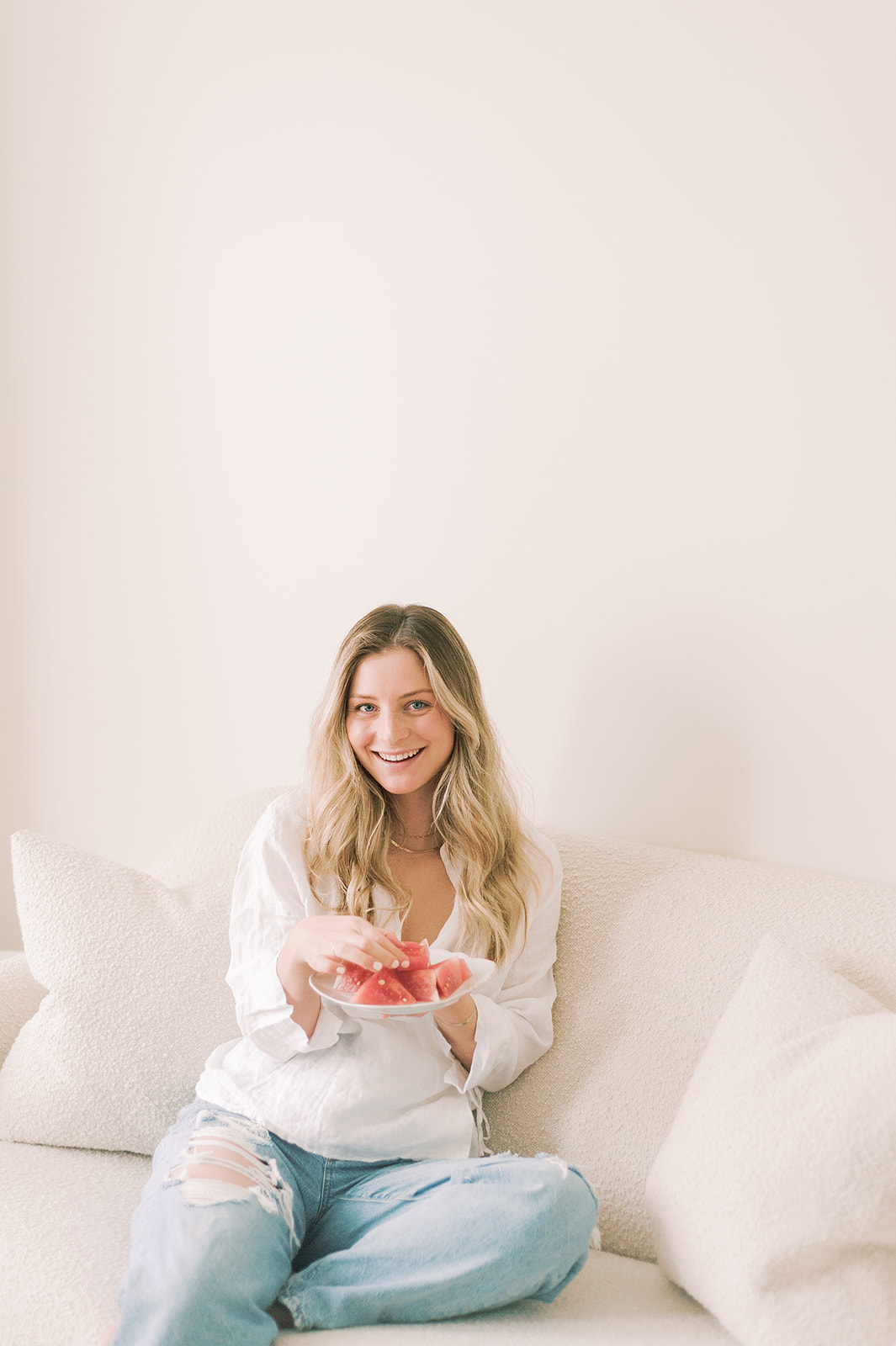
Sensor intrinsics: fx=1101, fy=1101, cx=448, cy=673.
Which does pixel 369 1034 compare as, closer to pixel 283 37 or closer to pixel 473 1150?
pixel 473 1150

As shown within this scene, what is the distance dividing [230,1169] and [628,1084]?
0.58 metres

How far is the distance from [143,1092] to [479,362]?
139 centimetres

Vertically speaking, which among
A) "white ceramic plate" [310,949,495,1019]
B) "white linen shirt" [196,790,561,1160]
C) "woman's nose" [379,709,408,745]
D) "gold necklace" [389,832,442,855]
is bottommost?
"white linen shirt" [196,790,561,1160]

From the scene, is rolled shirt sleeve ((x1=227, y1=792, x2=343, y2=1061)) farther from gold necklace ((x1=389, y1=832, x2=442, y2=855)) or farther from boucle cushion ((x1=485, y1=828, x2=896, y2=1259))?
boucle cushion ((x1=485, y1=828, x2=896, y2=1259))

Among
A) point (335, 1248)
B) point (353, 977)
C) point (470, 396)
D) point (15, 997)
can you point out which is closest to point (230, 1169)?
point (335, 1248)

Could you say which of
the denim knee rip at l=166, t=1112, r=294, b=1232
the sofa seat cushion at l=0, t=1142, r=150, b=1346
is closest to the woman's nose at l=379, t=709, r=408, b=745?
the denim knee rip at l=166, t=1112, r=294, b=1232

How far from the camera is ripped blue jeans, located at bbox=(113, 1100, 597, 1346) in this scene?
3.98 ft

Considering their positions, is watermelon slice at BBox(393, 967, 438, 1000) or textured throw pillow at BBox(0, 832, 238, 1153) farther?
textured throw pillow at BBox(0, 832, 238, 1153)

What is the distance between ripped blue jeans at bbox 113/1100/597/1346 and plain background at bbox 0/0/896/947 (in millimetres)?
743

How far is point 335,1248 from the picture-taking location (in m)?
1.45

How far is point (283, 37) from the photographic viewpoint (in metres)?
2.25

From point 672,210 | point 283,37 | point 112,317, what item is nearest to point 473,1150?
point 672,210

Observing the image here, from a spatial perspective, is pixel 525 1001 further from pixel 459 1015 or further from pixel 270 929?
pixel 270 929

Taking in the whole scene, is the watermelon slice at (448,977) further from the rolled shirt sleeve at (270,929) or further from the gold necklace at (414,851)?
the gold necklace at (414,851)
